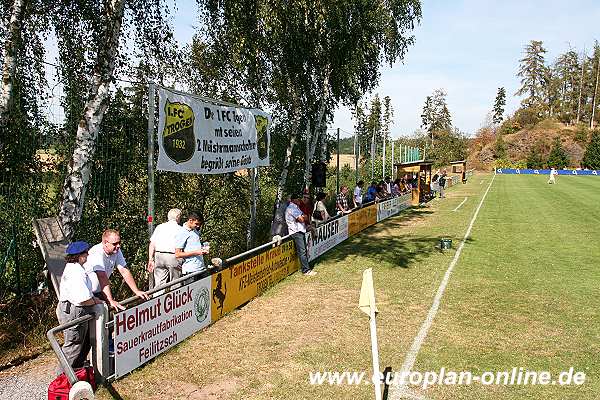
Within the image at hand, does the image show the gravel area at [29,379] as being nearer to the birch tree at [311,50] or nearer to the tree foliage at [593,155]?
the birch tree at [311,50]

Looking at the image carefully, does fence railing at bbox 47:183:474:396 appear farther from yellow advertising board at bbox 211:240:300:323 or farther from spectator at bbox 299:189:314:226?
spectator at bbox 299:189:314:226

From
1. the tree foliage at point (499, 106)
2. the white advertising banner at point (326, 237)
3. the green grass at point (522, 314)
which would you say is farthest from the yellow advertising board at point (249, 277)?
the tree foliage at point (499, 106)

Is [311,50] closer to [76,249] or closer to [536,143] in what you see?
[76,249]

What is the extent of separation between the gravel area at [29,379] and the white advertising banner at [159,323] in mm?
924

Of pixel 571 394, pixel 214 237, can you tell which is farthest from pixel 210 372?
pixel 214 237

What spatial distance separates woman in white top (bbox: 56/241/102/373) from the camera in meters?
5.46

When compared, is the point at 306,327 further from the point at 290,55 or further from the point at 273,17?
the point at 290,55

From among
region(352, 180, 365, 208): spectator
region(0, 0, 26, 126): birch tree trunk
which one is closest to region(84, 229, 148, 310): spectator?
region(0, 0, 26, 126): birch tree trunk

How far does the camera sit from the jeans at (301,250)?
11844 millimetres

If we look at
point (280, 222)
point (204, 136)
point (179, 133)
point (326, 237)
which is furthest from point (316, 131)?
point (179, 133)

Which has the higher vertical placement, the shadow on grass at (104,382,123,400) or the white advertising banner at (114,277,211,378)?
the white advertising banner at (114,277,211,378)

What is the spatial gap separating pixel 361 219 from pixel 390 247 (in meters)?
3.47

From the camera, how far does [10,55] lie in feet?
26.5

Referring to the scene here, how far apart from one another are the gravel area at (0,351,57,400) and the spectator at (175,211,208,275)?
2303 millimetres
